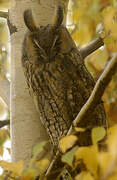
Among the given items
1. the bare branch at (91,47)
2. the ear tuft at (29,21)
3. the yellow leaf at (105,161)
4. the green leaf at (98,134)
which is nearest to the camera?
the yellow leaf at (105,161)

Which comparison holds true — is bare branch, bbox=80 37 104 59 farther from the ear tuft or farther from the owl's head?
the ear tuft

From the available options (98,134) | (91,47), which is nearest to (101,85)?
(98,134)

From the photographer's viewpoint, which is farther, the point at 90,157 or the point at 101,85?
the point at 101,85

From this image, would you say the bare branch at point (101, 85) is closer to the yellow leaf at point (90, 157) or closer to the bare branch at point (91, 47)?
the yellow leaf at point (90, 157)

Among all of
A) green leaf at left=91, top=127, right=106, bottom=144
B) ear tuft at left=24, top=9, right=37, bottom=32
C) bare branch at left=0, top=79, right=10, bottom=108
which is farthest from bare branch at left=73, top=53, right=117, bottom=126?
bare branch at left=0, top=79, right=10, bottom=108

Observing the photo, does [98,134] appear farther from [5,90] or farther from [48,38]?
[5,90]

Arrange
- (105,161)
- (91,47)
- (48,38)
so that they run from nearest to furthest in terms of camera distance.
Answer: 1. (105,161)
2. (48,38)
3. (91,47)

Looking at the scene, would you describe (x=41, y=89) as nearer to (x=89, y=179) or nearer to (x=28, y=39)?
(x=28, y=39)

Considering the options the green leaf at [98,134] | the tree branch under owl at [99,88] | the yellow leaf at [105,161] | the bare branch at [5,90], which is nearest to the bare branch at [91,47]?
the bare branch at [5,90]
